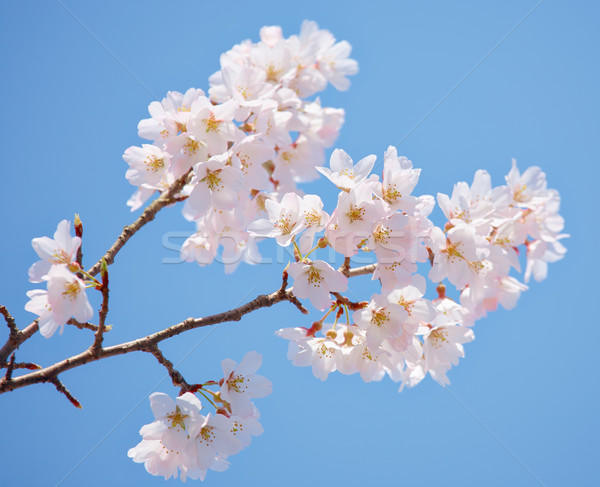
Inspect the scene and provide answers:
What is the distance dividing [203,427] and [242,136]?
1542mm

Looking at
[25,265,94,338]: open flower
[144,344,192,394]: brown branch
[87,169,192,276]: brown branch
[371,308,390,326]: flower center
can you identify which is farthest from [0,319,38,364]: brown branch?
[371,308,390,326]: flower center

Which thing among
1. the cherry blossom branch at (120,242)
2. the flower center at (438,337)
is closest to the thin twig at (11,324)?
the cherry blossom branch at (120,242)

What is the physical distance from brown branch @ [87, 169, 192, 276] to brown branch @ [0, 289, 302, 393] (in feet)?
1.58

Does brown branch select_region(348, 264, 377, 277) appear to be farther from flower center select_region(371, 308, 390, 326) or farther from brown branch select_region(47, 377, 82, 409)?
brown branch select_region(47, 377, 82, 409)

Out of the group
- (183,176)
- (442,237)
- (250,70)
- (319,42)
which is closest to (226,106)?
(183,176)

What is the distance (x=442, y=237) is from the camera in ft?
7.28

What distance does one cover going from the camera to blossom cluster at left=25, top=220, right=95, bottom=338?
1.84 m

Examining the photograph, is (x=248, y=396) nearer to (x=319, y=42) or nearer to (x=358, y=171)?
(x=358, y=171)

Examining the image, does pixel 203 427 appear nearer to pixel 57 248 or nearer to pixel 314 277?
pixel 314 277

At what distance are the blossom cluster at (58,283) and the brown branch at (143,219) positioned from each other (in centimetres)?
29

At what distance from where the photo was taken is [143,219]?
8.76 ft

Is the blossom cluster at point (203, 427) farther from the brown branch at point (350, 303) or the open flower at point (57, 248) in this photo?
the open flower at point (57, 248)

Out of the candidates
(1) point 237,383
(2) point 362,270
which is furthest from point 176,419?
(2) point 362,270

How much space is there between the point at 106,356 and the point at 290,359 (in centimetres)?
88
